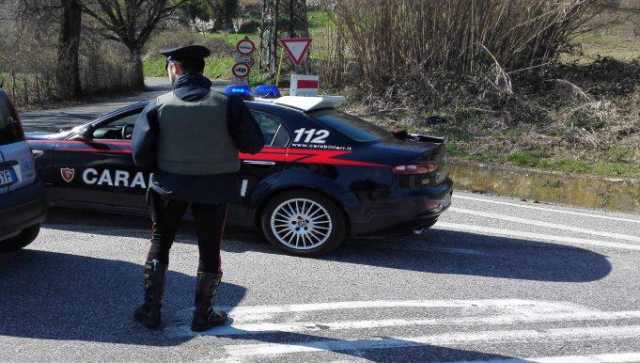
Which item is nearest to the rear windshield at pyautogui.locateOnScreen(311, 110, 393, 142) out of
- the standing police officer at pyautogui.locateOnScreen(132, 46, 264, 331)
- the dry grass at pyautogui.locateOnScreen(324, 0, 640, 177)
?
the standing police officer at pyautogui.locateOnScreen(132, 46, 264, 331)

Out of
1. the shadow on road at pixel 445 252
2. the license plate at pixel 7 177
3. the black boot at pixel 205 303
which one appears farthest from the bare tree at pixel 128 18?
the black boot at pixel 205 303

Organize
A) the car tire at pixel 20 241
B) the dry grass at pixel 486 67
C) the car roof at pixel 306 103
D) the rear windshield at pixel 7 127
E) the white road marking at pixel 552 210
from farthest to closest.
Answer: the dry grass at pixel 486 67, the white road marking at pixel 552 210, the car roof at pixel 306 103, the car tire at pixel 20 241, the rear windshield at pixel 7 127

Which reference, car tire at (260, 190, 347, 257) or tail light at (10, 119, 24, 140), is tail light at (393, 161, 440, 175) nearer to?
car tire at (260, 190, 347, 257)

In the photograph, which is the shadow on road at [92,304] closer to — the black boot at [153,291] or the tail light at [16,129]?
the black boot at [153,291]

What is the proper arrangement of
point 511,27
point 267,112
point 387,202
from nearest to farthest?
point 387,202 < point 267,112 < point 511,27

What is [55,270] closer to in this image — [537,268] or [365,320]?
[365,320]

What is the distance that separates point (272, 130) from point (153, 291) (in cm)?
249

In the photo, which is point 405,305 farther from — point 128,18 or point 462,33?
point 128,18

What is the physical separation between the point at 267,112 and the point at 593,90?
10.7 m

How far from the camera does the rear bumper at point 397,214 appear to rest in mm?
6191

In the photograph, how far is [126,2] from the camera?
129ft

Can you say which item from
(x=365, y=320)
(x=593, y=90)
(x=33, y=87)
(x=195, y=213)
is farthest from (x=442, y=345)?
(x=33, y=87)

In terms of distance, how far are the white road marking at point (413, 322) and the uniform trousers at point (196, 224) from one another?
0.46m

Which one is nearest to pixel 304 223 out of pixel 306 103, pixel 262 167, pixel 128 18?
pixel 262 167
